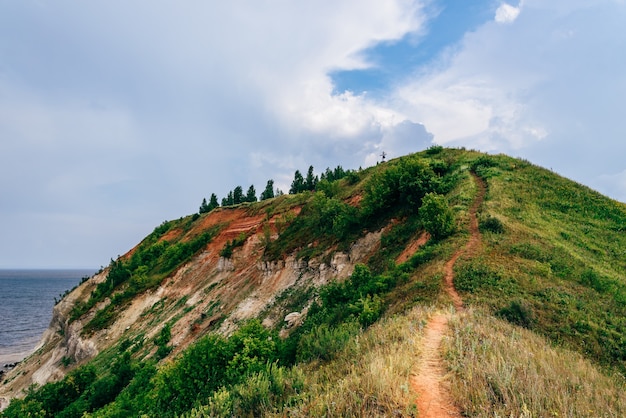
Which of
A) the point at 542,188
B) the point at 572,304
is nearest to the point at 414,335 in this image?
the point at 572,304

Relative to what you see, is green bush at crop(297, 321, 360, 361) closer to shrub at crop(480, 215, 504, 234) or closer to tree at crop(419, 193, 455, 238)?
tree at crop(419, 193, 455, 238)

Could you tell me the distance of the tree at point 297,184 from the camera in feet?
268

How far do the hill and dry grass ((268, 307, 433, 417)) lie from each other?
5cm

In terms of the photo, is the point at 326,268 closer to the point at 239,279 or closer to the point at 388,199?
the point at 388,199

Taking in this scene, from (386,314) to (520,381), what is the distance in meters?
8.35

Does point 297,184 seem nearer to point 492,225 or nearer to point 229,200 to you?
point 229,200

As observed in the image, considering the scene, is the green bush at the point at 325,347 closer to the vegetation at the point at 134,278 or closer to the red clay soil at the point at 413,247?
the red clay soil at the point at 413,247

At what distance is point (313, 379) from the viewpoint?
28.2 ft

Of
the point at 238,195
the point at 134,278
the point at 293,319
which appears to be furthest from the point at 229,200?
the point at 293,319

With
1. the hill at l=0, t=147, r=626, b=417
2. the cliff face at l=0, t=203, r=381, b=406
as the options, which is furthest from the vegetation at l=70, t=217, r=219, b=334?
the cliff face at l=0, t=203, r=381, b=406

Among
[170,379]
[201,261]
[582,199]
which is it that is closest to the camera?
[170,379]

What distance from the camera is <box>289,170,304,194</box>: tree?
81.6 m

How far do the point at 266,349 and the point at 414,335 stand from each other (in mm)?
7456

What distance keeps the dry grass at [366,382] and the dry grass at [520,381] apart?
1.18 meters
